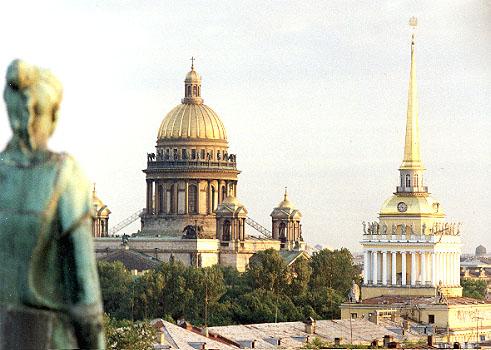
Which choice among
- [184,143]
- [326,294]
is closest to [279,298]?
[326,294]

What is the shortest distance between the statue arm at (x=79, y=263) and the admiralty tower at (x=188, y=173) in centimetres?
13804

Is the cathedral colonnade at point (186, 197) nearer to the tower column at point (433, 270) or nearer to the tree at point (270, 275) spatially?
the tree at point (270, 275)

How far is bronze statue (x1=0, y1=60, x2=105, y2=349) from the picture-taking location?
20.8ft

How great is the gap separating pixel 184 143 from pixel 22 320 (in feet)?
456

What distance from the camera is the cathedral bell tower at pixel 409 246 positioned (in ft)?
364

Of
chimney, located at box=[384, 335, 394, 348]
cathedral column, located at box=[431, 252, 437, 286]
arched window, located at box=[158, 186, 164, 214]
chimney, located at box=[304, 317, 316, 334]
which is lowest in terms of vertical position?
chimney, located at box=[384, 335, 394, 348]

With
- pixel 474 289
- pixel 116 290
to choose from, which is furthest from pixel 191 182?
pixel 116 290

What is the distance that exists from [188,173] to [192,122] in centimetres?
339

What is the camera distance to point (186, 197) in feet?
478

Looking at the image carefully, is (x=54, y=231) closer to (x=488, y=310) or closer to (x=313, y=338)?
(x=313, y=338)

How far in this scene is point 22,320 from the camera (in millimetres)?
6418

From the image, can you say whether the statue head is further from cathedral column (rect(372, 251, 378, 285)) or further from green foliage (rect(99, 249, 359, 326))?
cathedral column (rect(372, 251, 378, 285))

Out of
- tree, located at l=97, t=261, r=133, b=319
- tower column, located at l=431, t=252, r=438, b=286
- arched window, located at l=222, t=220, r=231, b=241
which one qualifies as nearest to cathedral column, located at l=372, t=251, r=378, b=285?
tower column, located at l=431, t=252, r=438, b=286

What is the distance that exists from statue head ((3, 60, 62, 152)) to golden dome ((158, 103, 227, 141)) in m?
139
